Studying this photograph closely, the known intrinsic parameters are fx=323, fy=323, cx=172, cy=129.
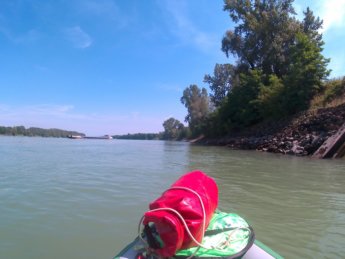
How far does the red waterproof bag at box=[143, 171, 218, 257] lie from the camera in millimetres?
2303

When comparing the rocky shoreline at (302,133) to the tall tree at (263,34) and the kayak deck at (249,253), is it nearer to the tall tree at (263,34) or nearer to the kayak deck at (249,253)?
the tall tree at (263,34)

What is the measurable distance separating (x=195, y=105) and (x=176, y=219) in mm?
64914

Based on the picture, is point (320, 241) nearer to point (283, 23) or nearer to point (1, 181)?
point (1, 181)

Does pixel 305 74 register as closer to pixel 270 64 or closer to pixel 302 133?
pixel 302 133

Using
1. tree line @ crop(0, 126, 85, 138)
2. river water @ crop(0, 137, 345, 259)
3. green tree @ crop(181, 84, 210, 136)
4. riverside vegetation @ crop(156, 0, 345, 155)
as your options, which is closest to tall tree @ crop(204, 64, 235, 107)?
riverside vegetation @ crop(156, 0, 345, 155)

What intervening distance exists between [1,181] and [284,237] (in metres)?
7.06

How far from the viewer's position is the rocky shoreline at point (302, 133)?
18.3 m

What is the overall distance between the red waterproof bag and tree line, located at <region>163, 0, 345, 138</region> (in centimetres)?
2443

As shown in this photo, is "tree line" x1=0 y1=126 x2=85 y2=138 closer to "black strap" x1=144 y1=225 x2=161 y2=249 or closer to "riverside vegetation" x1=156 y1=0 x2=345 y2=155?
"riverside vegetation" x1=156 y1=0 x2=345 y2=155

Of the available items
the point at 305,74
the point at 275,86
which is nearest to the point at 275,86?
the point at 275,86

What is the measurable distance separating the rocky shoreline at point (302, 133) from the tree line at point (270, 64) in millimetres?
2638

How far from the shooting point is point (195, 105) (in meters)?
66.8

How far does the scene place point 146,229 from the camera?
2.49 metres

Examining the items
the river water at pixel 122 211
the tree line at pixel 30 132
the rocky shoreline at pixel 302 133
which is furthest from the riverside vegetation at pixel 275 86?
the tree line at pixel 30 132
